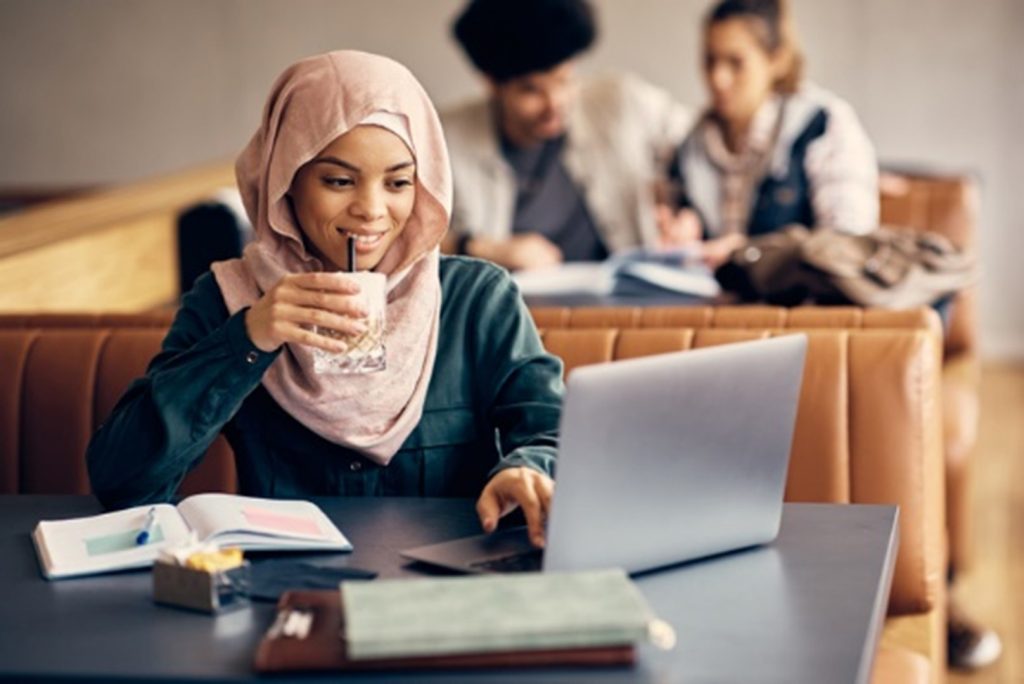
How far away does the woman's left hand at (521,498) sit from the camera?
181 centimetres

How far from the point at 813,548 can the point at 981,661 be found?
2.10 meters

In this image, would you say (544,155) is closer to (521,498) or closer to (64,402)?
(64,402)

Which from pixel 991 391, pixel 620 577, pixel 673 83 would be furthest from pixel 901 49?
pixel 620 577

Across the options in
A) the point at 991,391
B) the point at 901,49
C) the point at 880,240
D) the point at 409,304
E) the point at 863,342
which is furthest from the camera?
the point at 901,49

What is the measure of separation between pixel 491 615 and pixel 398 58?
257 inches

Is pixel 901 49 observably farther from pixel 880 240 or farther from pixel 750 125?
pixel 880 240

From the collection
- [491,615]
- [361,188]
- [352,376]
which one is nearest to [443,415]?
[352,376]

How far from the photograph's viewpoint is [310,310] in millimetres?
1866

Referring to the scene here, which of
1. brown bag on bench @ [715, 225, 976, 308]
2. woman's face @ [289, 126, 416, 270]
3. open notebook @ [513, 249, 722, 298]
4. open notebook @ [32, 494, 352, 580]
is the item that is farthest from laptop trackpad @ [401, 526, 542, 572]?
open notebook @ [513, 249, 722, 298]

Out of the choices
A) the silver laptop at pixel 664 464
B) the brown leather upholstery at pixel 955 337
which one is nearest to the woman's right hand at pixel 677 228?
the brown leather upholstery at pixel 955 337

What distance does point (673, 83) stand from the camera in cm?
759

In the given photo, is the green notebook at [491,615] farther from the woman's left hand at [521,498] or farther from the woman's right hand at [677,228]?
the woman's right hand at [677,228]

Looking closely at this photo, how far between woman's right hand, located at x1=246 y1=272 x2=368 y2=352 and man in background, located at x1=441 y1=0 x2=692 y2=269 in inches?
105

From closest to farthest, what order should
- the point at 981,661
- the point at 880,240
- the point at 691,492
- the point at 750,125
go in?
the point at 691,492
the point at 880,240
the point at 981,661
the point at 750,125
